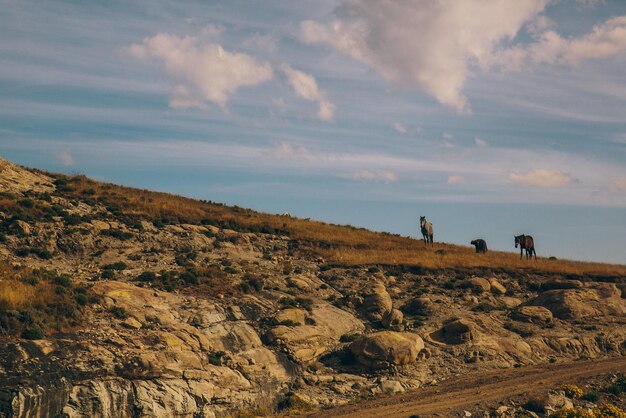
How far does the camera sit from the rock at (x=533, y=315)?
49188mm

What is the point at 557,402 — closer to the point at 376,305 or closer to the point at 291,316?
the point at 376,305

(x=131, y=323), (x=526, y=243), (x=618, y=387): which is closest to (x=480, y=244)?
(x=526, y=243)

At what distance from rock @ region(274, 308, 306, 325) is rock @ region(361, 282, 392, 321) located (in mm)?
6405

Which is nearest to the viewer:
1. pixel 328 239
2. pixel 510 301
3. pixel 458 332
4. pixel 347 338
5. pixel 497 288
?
pixel 347 338

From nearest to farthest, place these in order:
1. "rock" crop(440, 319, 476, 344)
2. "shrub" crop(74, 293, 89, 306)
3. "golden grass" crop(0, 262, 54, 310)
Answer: "golden grass" crop(0, 262, 54, 310)
"shrub" crop(74, 293, 89, 306)
"rock" crop(440, 319, 476, 344)

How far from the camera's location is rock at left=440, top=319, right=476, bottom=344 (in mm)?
44125

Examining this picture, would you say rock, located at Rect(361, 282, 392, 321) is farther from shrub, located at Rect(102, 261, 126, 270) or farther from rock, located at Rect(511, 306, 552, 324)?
shrub, located at Rect(102, 261, 126, 270)

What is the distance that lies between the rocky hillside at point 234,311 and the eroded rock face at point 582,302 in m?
0.13

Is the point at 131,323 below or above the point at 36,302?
below

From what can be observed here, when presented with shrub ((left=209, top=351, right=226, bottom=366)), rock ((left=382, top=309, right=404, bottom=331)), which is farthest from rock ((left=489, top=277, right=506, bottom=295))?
shrub ((left=209, top=351, right=226, bottom=366))

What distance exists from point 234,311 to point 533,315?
25.3m

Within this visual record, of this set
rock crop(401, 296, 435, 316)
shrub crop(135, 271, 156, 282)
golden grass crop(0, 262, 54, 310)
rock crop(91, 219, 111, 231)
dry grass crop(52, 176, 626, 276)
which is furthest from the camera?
dry grass crop(52, 176, 626, 276)

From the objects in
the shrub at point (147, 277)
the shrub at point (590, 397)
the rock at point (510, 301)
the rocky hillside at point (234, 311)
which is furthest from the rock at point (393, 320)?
the shrub at point (147, 277)

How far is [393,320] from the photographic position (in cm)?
4516
